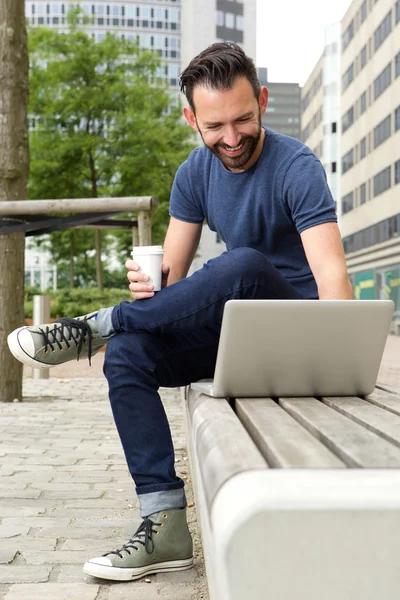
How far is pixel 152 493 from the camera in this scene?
2684 mm

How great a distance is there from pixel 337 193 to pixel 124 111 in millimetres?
35860

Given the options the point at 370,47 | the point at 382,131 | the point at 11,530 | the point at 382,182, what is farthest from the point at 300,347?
the point at 370,47

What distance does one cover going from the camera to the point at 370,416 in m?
1.92

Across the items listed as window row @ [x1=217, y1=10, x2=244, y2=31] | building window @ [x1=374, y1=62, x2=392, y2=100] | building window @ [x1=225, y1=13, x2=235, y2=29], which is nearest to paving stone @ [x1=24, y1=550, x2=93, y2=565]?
building window @ [x1=374, y1=62, x2=392, y2=100]

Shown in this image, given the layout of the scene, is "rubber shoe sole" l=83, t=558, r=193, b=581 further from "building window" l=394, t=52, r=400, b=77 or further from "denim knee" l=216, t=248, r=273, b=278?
"building window" l=394, t=52, r=400, b=77

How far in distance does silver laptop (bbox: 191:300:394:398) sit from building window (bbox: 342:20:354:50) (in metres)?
52.7

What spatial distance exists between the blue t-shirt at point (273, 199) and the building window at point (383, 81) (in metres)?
41.5

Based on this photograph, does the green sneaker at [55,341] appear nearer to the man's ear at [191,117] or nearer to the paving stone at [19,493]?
the man's ear at [191,117]

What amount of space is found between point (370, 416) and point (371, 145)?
46418mm

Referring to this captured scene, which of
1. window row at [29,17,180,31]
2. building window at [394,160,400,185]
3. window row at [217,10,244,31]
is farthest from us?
window row at [29,17,180,31]

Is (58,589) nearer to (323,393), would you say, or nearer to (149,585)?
(149,585)

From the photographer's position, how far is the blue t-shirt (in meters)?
3.00

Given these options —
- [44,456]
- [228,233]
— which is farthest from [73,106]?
[228,233]

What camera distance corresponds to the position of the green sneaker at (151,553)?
2.65m
